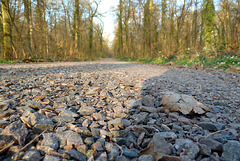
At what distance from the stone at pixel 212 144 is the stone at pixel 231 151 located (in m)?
0.03

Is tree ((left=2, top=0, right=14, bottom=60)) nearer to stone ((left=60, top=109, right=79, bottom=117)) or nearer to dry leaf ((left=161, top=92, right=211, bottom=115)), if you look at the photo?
stone ((left=60, top=109, right=79, bottom=117))

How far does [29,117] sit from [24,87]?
1.25 meters

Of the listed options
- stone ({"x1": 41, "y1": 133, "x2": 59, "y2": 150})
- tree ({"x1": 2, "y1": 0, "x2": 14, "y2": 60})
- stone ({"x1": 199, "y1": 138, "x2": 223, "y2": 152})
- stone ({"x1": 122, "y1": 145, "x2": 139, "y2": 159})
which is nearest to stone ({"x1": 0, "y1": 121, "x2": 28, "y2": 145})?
stone ({"x1": 41, "y1": 133, "x2": 59, "y2": 150})

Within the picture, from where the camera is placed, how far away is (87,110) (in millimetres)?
1647

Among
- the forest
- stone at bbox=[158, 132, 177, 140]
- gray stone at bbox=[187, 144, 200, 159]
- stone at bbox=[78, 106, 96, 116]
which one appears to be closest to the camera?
gray stone at bbox=[187, 144, 200, 159]

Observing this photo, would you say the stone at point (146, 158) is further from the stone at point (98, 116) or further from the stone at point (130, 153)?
the stone at point (98, 116)

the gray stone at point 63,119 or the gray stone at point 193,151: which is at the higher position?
the gray stone at point 63,119

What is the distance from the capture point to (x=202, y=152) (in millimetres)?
952

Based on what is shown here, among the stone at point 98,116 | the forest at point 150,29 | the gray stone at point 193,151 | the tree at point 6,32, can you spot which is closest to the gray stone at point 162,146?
the gray stone at point 193,151

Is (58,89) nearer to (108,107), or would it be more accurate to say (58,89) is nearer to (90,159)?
(108,107)

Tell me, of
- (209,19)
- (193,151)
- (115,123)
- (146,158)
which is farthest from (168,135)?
(209,19)

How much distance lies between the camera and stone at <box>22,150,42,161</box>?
82 cm

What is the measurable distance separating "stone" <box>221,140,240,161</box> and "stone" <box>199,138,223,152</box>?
0.03m

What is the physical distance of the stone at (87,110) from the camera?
1.58m
